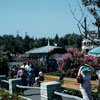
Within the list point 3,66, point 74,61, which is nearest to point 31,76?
point 74,61

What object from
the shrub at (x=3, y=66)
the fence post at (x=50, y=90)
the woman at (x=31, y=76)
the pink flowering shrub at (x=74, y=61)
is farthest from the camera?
the shrub at (x=3, y=66)

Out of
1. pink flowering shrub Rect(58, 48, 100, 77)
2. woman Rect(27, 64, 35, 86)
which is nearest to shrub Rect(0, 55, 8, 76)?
woman Rect(27, 64, 35, 86)

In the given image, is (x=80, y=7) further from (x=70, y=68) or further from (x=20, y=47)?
(x=20, y=47)

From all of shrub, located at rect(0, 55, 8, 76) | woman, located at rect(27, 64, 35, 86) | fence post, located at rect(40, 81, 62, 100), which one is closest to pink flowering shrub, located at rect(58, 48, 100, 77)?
woman, located at rect(27, 64, 35, 86)

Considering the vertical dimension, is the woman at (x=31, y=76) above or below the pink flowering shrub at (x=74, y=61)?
below

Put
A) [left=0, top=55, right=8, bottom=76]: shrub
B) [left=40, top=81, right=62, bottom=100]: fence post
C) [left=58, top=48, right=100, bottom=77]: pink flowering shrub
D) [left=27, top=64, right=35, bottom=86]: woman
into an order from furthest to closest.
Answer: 1. [left=0, top=55, right=8, bottom=76]: shrub
2. [left=58, top=48, right=100, bottom=77]: pink flowering shrub
3. [left=27, top=64, right=35, bottom=86]: woman
4. [left=40, top=81, right=62, bottom=100]: fence post

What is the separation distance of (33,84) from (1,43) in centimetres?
7476

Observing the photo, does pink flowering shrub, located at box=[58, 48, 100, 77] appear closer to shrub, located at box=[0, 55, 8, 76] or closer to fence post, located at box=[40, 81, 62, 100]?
shrub, located at box=[0, 55, 8, 76]

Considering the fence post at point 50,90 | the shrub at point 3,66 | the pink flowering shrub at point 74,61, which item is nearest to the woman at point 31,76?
the pink flowering shrub at point 74,61

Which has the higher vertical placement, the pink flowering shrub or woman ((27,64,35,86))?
the pink flowering shrub

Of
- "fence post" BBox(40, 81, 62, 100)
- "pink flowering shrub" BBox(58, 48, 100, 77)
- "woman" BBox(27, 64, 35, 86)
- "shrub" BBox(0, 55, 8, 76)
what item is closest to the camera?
"fence post" BBox(40, 81, 62, 100)

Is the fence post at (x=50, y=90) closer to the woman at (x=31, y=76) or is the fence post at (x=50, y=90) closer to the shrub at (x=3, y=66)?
the woman at (x=31, y=76)

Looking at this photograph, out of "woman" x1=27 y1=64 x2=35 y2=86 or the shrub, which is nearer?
"woman" x1=27 y1=64 x2=35 y2=86

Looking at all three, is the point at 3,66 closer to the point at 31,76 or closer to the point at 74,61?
the point at 31,76
